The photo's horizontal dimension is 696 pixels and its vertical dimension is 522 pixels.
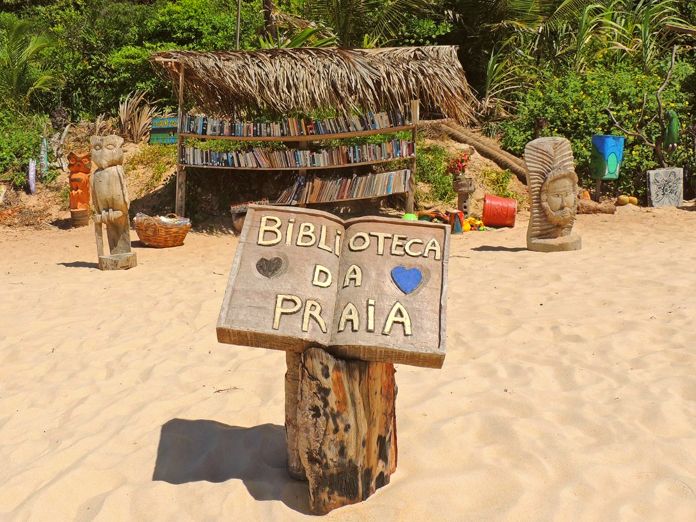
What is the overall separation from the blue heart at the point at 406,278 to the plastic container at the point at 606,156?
810 centimetres

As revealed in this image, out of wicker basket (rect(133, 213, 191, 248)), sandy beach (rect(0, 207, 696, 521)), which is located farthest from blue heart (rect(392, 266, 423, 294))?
wicker basket (rect(133, 213, 191, 248))

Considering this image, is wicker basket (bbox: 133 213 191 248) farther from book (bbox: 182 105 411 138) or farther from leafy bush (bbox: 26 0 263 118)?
leafy bush (bbox: 26 0 263 118)

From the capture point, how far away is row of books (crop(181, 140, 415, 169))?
9586mm

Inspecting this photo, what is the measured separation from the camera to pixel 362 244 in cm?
280

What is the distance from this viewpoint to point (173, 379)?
4.23 metres

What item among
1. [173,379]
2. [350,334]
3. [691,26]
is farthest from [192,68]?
[691,26]

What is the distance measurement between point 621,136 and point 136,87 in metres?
8.81

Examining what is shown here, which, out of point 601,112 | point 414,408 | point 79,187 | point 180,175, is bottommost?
point 414,408

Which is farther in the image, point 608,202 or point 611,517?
point 608,202

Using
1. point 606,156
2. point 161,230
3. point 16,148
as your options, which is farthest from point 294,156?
point 16,148

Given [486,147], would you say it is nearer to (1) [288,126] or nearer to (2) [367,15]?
(1) [288,126]

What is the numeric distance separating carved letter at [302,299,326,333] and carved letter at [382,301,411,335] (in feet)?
0.79

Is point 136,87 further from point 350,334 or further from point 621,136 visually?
point 350,334

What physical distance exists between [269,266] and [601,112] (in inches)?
387
